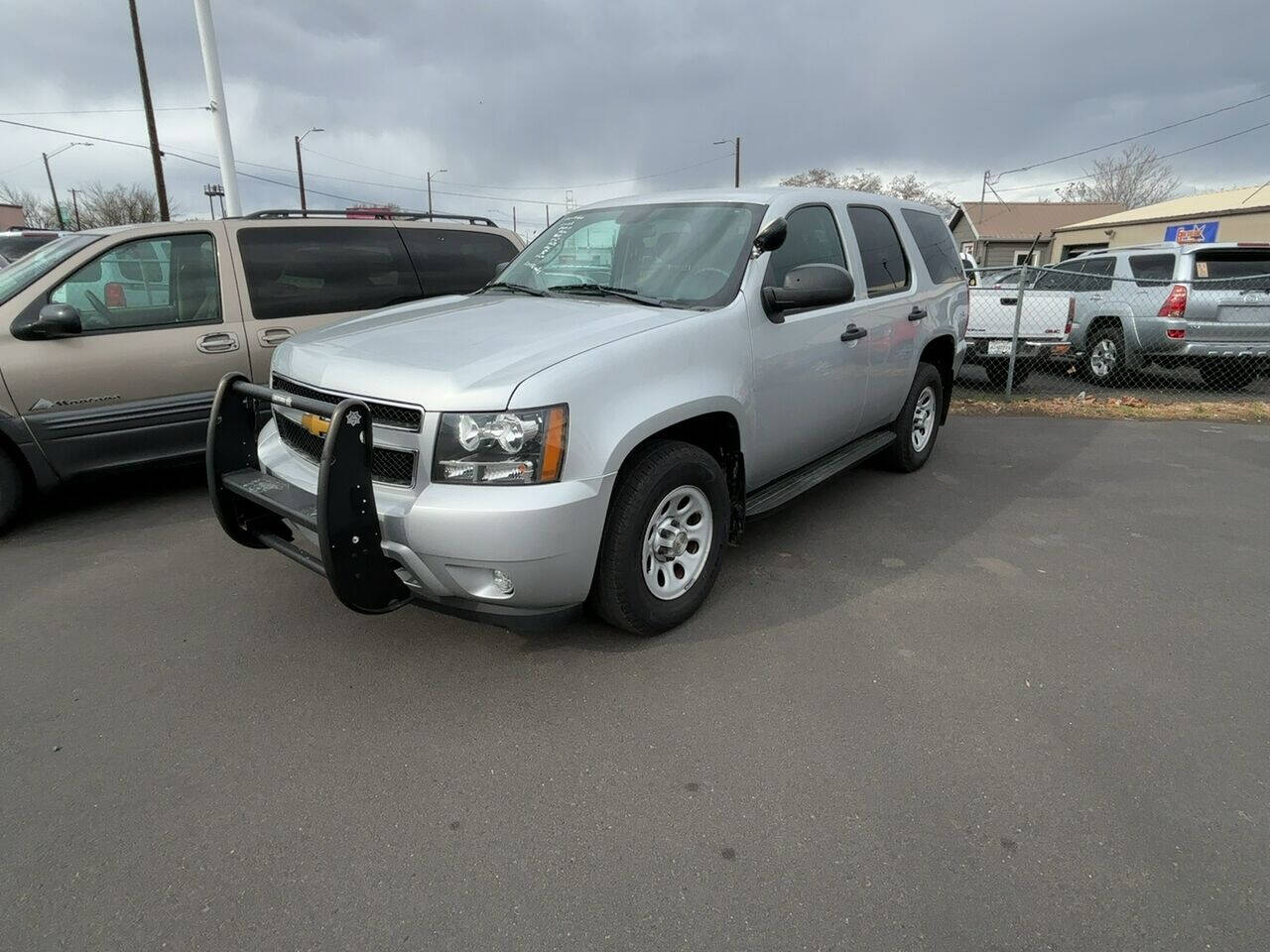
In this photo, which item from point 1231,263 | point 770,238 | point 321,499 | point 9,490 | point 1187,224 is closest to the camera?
point 321,499

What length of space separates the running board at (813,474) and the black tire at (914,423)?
180mm

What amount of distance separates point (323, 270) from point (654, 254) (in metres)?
2.95

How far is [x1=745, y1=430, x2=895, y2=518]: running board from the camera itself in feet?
12.5

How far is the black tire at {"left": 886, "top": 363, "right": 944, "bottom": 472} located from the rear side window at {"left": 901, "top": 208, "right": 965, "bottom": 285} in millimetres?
679

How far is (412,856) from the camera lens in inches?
84.5

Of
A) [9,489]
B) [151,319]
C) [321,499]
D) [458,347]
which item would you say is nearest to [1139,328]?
[458,347]

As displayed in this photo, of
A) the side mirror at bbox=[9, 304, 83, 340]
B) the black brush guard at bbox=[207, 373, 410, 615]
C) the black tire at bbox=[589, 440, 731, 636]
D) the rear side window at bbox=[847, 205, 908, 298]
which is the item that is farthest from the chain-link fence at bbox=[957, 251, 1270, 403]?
the side mirror at bbox=[9, 304, 83, 340]

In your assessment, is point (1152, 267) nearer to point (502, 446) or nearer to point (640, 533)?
point (640, 533)

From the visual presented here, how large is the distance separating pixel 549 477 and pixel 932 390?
4.15 meters

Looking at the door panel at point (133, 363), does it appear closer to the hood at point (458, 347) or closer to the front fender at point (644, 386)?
the hood at point (458, 347)

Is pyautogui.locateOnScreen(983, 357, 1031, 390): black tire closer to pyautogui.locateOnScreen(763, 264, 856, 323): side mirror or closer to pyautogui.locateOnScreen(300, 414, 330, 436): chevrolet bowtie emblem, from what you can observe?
pyautogui.locateOnScreen(763, 264, 856, 323): side mirror

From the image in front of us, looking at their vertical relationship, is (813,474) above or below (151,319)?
below

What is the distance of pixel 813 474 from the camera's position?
4.26m

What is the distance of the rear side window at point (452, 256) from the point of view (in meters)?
6.01
